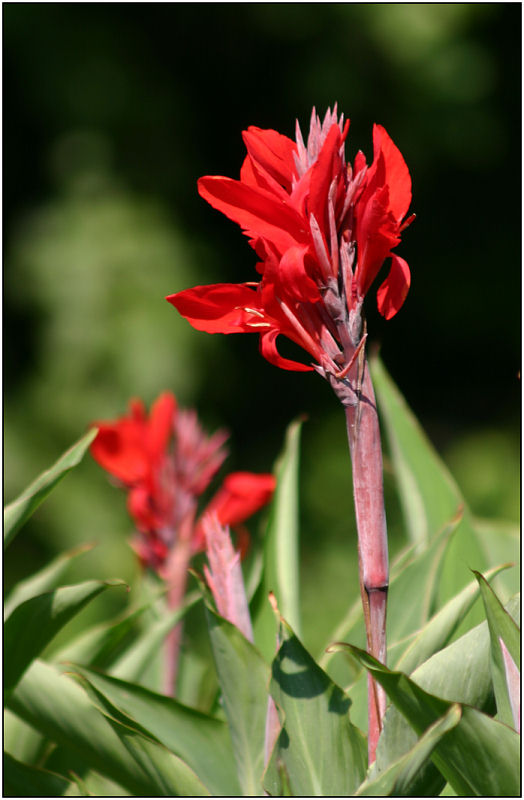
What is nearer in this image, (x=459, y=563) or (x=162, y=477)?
(x=459, y=563)

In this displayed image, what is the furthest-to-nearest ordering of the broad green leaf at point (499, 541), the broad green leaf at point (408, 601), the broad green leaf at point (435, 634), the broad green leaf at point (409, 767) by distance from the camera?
the broad green leaf at point (499, 541)
the broad green leaf at point (408, 601)
the broad green leaf at point (435, 634)
the broad green leaf at point (409, 767)

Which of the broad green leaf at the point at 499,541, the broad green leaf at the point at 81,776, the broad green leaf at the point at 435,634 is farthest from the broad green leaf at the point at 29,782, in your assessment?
the broad green leaf at the point at 499,541

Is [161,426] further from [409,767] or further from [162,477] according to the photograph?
[409,767]

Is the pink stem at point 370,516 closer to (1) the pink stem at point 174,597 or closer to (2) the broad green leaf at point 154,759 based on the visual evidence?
(2) the broad green leaf at point 154,759

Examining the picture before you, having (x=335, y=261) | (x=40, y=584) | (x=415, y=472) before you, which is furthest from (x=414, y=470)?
(x=335, y=261)

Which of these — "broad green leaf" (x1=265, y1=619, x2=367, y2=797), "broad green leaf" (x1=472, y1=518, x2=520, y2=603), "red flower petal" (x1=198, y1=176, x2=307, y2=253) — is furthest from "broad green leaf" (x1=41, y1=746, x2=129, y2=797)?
"broad green leaf" (x1=472, y1=518, x2=520, y2=603)

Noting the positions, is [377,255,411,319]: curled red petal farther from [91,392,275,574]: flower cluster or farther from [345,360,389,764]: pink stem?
[91,392,275,574]: flower cluster

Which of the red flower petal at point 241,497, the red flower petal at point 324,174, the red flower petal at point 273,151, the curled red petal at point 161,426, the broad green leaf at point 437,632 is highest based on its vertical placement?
the red flower petal at point 273,151
